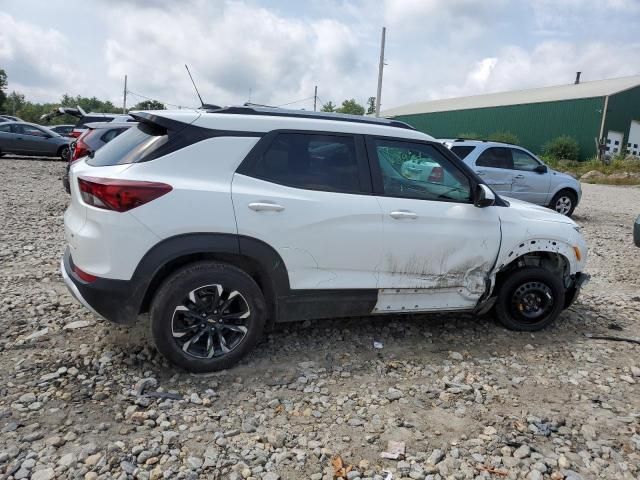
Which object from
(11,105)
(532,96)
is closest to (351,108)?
(532,96)

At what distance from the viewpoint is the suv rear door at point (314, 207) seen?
11.3 ft

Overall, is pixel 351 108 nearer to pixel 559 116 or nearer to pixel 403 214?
pixel 559 116

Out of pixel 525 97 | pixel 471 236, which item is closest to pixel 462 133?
pixel 525 97

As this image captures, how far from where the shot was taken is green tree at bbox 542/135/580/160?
3697cm

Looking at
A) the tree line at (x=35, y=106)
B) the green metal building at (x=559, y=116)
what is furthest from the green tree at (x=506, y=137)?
the tree line at (x=35, y=106)

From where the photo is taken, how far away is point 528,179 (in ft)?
35.9

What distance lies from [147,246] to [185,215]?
31 cm

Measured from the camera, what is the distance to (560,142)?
122 ft

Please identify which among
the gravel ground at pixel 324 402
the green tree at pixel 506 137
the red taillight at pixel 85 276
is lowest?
the gravel ground at pixel 324 402

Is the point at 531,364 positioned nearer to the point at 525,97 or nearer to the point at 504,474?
the point at 504,474

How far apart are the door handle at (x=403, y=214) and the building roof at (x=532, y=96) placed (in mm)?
39680

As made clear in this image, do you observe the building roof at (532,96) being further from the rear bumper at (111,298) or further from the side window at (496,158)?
the rear bumper at (111,298)

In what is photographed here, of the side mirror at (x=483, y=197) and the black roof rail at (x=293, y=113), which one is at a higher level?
the black roof rail at (x=293, y=113)

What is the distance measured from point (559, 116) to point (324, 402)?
138 feet
